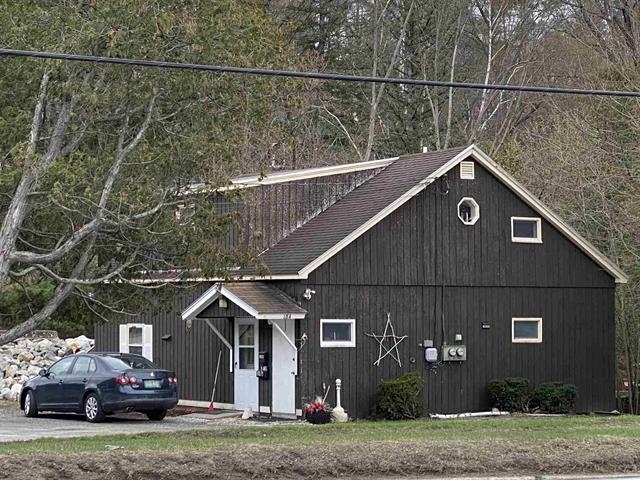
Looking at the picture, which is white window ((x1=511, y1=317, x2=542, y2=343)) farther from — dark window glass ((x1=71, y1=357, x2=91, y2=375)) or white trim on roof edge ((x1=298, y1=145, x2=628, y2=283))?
dark window glass ((x1=71, y1=357, x2=91, y2=375))

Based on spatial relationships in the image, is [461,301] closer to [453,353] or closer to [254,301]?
[453,353]

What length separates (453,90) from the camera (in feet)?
164

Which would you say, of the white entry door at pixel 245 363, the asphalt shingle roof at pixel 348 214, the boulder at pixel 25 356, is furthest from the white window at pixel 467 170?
the boulder at pixel 25 356

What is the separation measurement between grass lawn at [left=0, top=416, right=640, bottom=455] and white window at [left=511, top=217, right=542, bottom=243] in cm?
699

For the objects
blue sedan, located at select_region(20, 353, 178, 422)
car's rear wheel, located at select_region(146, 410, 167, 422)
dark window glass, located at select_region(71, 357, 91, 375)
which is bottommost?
car's rear wheel, located at select_region(146, 410, 167, 422)

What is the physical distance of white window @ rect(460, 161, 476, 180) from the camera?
32.5 meters

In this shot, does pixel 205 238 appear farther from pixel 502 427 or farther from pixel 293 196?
pixel 293 196

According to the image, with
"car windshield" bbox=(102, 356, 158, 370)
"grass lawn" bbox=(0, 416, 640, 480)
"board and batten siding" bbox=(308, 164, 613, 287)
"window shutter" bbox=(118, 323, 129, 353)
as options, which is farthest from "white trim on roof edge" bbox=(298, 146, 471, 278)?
"window shutter" bbox=(118, 323, 129, 353)

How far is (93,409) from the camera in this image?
28391mm

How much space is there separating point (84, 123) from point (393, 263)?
38.3 feet

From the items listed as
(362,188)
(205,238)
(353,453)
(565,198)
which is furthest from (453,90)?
(353,453)

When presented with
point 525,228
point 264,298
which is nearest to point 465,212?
point 525,228

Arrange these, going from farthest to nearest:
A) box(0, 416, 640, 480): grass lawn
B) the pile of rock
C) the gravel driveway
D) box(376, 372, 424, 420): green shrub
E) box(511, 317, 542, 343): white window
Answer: the pile of rock → box(511, 317, 542, 343): white window → box(376, 372, 424, 420): green shrub → the gravel driveway → box(0, 416, 640, 480): grass lawn

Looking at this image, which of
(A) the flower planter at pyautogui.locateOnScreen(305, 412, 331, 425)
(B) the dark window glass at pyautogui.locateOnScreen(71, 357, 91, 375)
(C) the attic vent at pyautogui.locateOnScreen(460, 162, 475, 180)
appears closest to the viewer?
(A) the flower planter at pyautogui.locateOnScreen(305, 412, 331, 425)
